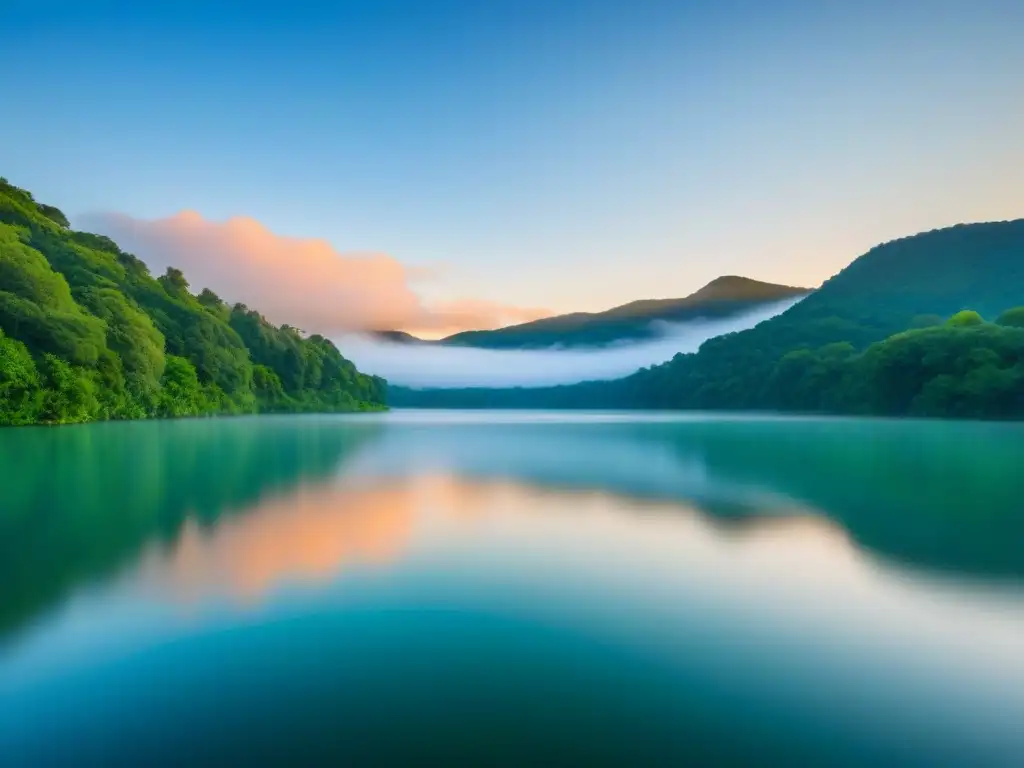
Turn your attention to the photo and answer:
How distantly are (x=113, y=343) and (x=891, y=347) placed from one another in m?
80.1

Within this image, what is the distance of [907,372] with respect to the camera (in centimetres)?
8288

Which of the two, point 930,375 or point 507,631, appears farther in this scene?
point 930,375

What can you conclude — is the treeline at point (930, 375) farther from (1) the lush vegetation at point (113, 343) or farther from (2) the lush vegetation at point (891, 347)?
(1) the lush vegetation at point (113, 343)

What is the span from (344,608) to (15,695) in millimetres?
2712

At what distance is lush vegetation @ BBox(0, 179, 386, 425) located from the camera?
40656 millimetres

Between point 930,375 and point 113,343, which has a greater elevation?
point 113,343

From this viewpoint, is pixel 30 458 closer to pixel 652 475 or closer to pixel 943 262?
pixel 652 475

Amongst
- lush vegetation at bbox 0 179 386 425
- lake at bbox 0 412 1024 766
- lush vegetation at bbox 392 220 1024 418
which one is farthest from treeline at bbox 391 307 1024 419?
lush vegetation at bbox 0 179 386 425

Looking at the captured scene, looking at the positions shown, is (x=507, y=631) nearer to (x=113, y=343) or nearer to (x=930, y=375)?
(x=113, y=343)

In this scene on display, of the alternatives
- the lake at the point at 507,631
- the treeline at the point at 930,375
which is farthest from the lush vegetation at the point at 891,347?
the lake at the point at 507,631

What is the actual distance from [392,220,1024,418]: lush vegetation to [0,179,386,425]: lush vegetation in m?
75.6

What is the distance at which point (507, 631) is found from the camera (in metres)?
6.15

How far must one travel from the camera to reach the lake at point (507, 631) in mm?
4117

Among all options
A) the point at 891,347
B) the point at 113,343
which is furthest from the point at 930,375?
the point at 113,343
